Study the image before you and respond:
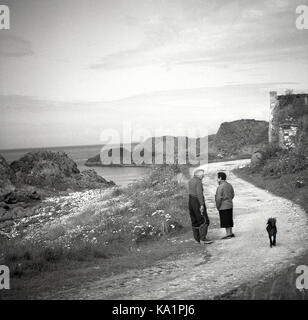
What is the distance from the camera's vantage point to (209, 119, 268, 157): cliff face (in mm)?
52859

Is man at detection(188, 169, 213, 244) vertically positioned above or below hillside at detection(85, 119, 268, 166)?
below

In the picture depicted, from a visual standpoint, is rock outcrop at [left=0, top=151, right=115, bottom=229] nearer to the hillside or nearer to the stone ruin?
Result: the stone ruin

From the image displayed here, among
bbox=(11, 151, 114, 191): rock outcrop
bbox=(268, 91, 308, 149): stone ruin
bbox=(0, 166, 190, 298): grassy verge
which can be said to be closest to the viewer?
bbox=(0, 166, 190, 298): grassy verge

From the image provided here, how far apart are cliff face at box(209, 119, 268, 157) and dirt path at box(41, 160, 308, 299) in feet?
129

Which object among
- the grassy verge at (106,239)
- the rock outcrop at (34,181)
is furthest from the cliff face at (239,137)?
the grassy verge at (106,239)

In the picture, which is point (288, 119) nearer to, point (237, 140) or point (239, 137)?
point (237, 140)

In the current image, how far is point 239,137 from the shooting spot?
5931 centimetres

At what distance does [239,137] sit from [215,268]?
2058 inches

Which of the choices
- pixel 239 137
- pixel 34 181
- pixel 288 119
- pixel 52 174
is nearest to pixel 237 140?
pixel 239 137

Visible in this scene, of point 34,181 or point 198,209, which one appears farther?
point 34,181

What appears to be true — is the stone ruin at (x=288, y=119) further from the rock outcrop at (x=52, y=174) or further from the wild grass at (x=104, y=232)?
the rock outcrop at (x=52, y=174)

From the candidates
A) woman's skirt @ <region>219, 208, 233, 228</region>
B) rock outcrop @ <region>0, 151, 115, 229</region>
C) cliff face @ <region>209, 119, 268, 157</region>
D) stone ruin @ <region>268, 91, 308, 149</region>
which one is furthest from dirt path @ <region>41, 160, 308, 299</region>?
cliff face @ <region>209, 119, 268, 157</region>
